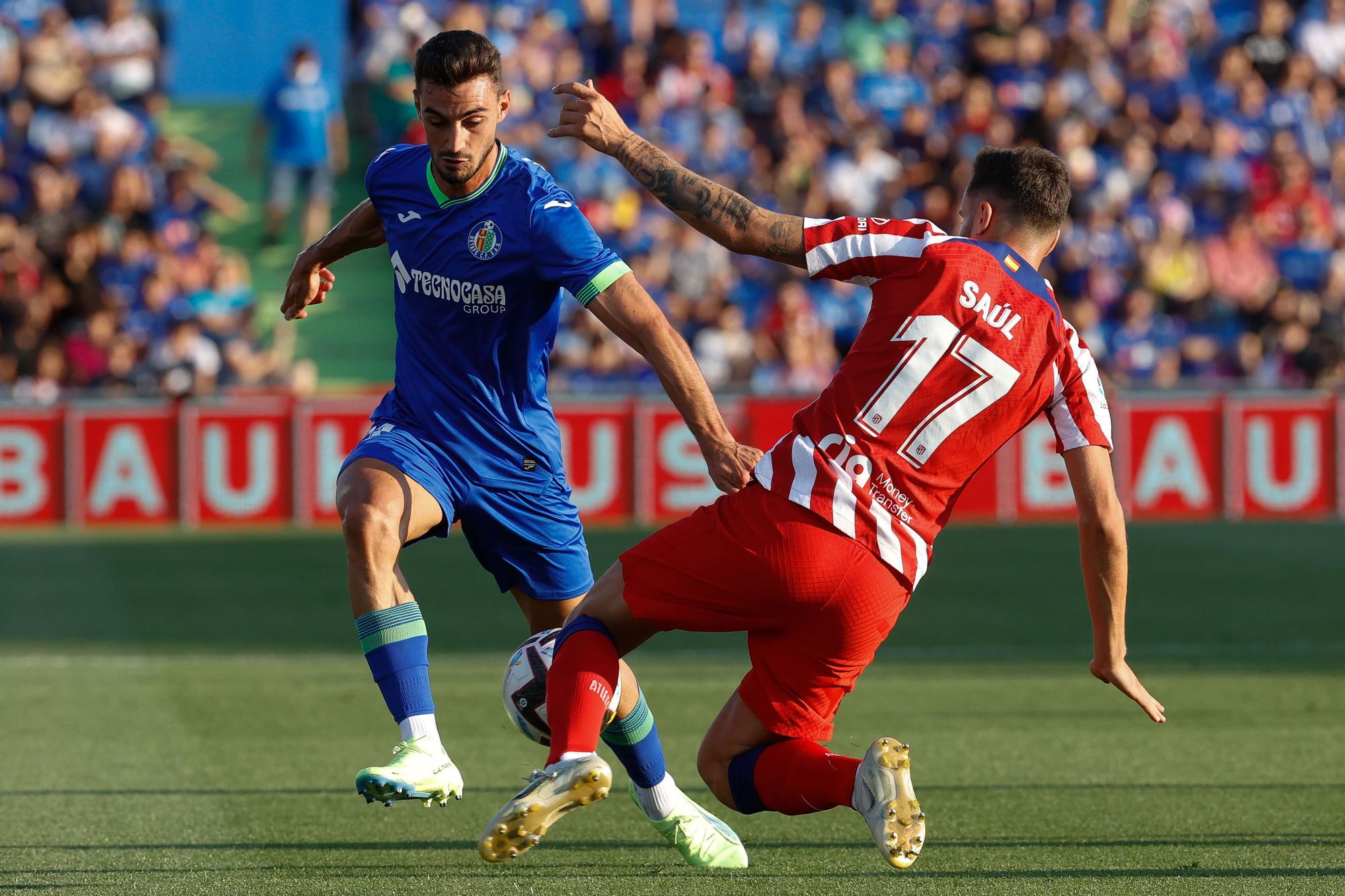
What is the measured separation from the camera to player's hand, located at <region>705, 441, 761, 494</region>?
4.75m

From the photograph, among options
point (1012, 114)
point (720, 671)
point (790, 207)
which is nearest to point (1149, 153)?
point (1012, 114)

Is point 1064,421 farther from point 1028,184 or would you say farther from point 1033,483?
point 1033,483

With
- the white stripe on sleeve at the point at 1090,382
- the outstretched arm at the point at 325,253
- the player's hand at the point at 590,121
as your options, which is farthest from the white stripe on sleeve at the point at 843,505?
the outstretched arm at the point at 325,253

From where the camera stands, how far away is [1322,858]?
18.0 ft

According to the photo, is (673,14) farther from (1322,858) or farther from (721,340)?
(1322,858)

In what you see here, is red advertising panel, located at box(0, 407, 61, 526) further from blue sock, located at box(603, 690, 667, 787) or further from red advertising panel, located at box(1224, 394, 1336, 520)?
blue sock, located at box(603, 690, 667, 787)

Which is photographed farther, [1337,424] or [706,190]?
[1337,424]

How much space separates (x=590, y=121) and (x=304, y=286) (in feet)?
5.24

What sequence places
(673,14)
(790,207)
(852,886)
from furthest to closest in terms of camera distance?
1. (673,14)
2. (790,207)
3. (852,886)

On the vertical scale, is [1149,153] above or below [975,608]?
above

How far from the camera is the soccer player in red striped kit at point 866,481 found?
4.59 m

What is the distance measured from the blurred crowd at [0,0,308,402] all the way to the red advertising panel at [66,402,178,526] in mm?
270

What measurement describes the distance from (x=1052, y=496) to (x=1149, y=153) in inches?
226

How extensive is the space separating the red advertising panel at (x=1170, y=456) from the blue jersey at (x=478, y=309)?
11356mm
